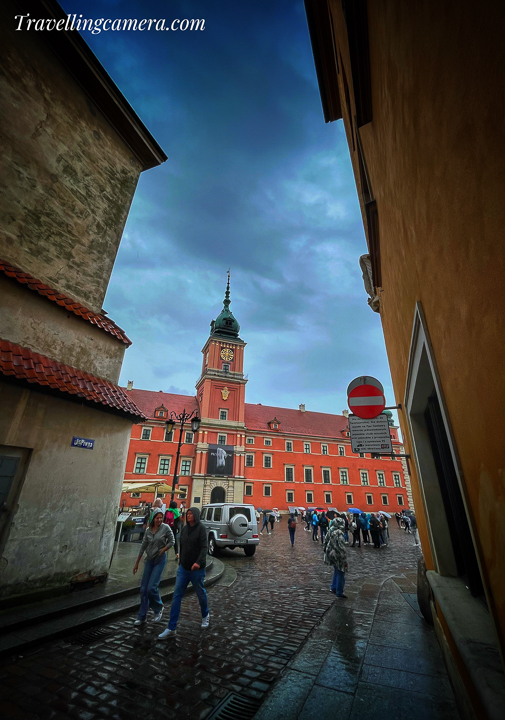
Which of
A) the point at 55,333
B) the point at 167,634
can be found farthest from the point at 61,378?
Result: the point at 167,634

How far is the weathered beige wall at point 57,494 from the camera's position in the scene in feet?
18.7

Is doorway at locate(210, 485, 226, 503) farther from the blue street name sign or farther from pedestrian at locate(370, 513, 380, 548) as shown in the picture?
the blue street name sign

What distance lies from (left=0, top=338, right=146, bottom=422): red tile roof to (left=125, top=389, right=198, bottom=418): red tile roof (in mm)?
36844

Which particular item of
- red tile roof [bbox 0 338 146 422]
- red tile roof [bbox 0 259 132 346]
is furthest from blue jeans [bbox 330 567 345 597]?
red tile roof [bbox 0 259 132 346]

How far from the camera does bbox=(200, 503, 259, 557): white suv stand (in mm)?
13172

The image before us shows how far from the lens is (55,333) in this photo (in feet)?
23.6

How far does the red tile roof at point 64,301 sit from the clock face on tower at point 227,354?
38.2 meters

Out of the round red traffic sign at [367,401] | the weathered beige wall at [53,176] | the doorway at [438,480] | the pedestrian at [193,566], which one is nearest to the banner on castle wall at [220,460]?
the weathered beige wall at [53,176]

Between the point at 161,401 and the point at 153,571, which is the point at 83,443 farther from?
the point at 161,401

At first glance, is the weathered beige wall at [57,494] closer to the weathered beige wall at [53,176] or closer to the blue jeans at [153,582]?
the blue jeans at [153,582]

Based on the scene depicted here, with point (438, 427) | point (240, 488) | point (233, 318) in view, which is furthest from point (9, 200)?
point (233, 318)

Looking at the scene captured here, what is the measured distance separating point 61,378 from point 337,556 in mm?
7166

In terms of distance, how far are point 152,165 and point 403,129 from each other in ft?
40.2

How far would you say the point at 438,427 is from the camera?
11.9 ft
